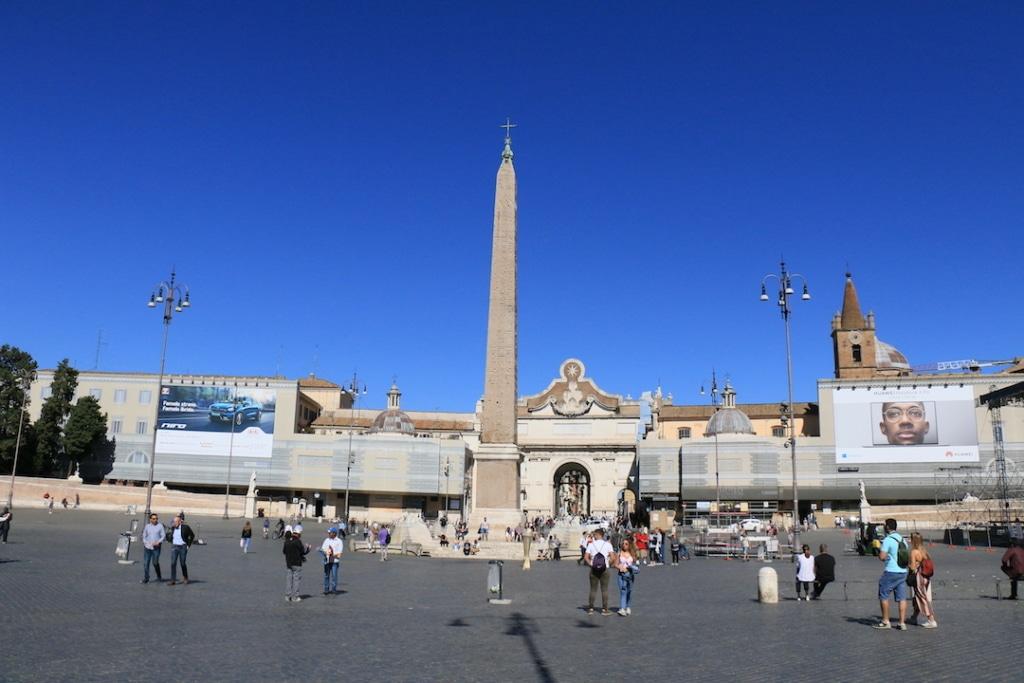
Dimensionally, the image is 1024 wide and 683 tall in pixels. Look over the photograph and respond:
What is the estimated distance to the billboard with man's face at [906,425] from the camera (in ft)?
191

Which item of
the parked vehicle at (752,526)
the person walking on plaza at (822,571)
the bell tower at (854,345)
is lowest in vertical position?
the person walking on plaza at (822,571)

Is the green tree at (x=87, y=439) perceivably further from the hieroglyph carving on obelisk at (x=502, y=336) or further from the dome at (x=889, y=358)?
the dome at (x=889, y=358)

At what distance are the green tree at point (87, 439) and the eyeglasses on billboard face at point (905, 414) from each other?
54.6 metres

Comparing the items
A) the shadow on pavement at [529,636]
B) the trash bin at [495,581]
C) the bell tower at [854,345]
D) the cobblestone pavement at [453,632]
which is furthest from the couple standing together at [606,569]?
the bell tower at [854,345]

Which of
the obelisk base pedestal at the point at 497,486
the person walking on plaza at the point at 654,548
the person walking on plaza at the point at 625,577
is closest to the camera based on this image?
the person walking on plaza at the point at 625,577

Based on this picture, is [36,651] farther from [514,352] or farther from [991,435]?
[991,435]

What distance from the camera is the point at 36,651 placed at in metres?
7.92

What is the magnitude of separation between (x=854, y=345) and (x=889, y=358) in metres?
8.19

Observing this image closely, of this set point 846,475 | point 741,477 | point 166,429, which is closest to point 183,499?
point 166,429

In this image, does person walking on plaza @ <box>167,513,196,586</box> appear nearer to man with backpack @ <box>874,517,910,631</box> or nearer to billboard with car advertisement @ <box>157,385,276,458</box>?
man with backpack @ <box>874,517,910,631</box>

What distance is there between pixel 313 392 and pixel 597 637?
236ft

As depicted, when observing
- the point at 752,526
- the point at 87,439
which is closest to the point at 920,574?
the point at 752,526

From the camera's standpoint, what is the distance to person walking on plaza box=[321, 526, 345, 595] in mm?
13844

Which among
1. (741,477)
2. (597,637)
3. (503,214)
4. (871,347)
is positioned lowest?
(597,637)
